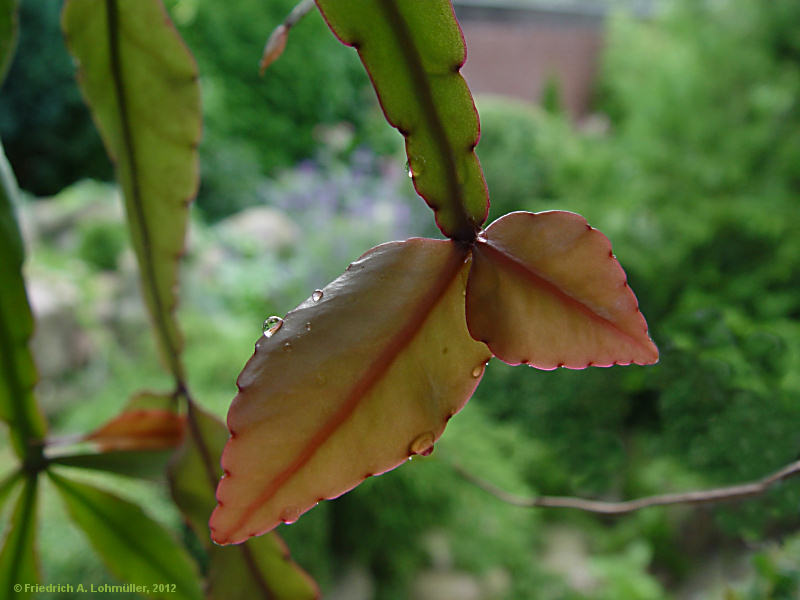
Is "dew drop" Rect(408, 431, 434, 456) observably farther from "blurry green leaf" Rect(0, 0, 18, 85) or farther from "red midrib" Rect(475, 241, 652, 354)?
"blurry green leaf" Rect(0, 0, 18, 85)

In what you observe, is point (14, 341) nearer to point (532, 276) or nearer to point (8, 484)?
point (8, 484)

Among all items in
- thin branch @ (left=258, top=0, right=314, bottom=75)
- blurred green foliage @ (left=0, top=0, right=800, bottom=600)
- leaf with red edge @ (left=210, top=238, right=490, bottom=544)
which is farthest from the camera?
blurred green foliage @ (left=0, top=0, right=800, bottom=600)

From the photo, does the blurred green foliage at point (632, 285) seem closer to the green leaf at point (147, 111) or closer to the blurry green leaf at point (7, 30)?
the green leaf at point (147, 111)

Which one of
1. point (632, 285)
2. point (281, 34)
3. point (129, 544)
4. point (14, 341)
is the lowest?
point (632, 285)

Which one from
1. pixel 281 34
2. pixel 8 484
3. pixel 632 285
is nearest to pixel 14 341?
pixel 8 484

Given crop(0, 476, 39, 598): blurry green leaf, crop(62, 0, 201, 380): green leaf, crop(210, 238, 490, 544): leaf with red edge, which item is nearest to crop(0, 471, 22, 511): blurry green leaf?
crop(0, 476, 39, 598): blurry green leaf

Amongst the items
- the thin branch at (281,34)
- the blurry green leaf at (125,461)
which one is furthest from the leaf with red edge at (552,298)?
the blurry green leaf at (125,461)
